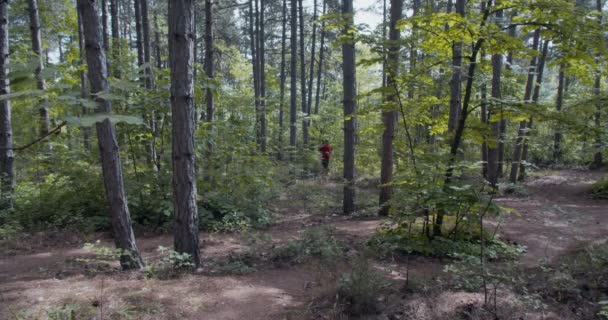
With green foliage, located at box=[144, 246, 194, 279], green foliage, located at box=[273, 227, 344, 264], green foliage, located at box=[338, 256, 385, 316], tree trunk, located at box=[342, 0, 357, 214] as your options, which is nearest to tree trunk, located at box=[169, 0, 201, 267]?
green foliage, located at box=[144, 246, 194, 279]

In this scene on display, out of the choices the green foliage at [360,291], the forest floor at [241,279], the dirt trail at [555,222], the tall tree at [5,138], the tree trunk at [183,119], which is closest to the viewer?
the forest floor at [241,279]

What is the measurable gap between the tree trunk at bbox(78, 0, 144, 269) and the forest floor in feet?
1.27

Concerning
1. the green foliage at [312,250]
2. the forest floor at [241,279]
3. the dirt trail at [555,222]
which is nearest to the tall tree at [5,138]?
the forest floor at [241,279]

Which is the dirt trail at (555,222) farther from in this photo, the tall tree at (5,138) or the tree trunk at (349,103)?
the tall tree at (5,138)

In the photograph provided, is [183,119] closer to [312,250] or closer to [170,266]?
[170,266]

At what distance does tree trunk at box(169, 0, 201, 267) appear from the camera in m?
4.59

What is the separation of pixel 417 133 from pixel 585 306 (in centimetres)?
1009

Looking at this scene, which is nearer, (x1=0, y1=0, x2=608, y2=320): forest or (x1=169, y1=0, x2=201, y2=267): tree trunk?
(x1=0, y1=0, x2=608, y2=320): forest

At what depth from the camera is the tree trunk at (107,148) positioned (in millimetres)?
4051

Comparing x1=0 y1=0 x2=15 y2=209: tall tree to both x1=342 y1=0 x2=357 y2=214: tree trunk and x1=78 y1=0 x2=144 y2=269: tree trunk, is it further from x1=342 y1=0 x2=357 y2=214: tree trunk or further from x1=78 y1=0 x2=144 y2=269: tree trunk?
x1=342 y1=0 x2=357 y2=214: tree trunk

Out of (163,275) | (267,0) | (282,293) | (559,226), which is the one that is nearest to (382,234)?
(282,293)

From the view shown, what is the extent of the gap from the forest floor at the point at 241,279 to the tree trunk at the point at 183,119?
2.00 feet

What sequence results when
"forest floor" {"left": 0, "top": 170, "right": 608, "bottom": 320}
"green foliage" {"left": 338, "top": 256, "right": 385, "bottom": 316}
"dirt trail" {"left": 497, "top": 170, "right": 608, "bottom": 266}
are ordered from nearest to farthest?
"forest floor" {"left": 0, "top": 170, "right": 608, "bottom": 320} → "green foliage" {"left": 338, "top": 256, "right": 385, "bottom": 316} → "dirt trail" {"left": 497, "top": 170, "right": 608, "bottom": 266}

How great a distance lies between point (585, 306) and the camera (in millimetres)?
4207
